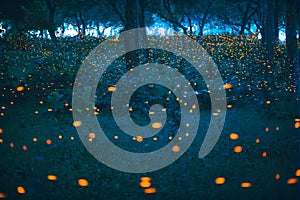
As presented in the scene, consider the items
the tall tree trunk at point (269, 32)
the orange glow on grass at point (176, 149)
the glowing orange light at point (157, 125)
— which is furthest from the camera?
the tall tree trunk at point (269, 32)

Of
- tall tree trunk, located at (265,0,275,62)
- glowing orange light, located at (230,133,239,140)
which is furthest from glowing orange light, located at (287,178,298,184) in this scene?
tall tree trunk, located at (265,0,275,62)

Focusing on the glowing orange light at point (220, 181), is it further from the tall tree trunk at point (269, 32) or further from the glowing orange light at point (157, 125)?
the tall tree trunk at point (269, 32)

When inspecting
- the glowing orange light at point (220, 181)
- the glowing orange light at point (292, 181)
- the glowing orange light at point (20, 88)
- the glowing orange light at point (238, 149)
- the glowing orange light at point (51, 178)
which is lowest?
the glowing orange light at point (292, 181)

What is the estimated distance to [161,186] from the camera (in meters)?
4.44

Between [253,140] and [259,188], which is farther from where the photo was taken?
[253,140]

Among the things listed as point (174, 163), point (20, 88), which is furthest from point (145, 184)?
point (20, 88)

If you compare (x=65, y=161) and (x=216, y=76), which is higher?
(x=216, y=76)

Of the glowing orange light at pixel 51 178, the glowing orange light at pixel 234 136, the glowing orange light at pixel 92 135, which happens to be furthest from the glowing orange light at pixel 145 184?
the glowing orange light at pixel 234 136

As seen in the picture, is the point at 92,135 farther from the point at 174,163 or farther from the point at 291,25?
the point at 291,25

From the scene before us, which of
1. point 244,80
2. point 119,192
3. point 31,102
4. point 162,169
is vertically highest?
point 244,80

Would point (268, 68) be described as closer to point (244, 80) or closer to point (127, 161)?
point (244, 80)

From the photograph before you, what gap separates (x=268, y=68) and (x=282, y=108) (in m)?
3.98

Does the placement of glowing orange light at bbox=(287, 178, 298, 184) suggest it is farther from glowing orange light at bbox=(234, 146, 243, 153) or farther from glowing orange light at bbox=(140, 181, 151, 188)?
glowing orange light at bbox=(140, 181, 151, 188)

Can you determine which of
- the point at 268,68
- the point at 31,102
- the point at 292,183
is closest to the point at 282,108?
the point at 268,68
